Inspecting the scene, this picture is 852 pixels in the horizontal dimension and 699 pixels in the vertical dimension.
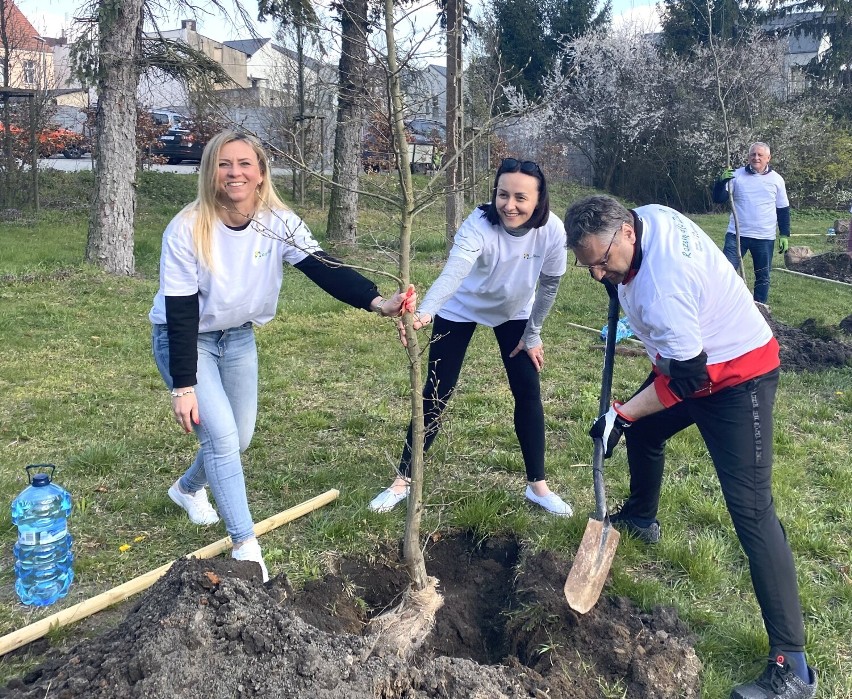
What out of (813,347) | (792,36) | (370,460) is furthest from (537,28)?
(370,460)

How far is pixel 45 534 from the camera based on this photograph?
10.7ft

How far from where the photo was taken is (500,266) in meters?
3.61

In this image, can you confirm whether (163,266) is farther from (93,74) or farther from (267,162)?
(93,74)

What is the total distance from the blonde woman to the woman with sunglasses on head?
64cm

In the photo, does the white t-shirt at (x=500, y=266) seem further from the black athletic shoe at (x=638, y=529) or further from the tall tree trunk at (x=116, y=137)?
the tall tree trunk at (x=116, y=137)

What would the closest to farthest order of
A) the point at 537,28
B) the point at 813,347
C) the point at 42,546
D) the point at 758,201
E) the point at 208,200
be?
the point at 208,200
the point at 42,546
the point at 813,347
the point at 758,201
the point at 537,28

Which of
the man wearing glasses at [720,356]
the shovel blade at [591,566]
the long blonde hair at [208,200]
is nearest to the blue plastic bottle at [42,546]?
the long blonde hair at [208,200]

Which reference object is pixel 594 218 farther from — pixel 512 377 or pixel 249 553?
pixel 249 553

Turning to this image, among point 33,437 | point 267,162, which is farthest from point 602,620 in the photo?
point 33,437

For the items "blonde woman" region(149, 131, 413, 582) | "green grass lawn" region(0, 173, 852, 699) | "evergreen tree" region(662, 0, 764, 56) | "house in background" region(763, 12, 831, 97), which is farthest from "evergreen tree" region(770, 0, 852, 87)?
"blonde woman" region(149, 131, 413, 582)

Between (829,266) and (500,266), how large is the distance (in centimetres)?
1076

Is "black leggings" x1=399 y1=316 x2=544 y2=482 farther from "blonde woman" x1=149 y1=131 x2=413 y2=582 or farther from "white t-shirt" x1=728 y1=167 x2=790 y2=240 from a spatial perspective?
"white t-shirt" x1=728 y1=167 x2=790 y2=240

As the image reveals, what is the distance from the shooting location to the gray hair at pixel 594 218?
8.45 feet

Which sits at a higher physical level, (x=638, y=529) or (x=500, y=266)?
(x=500, y=266)
